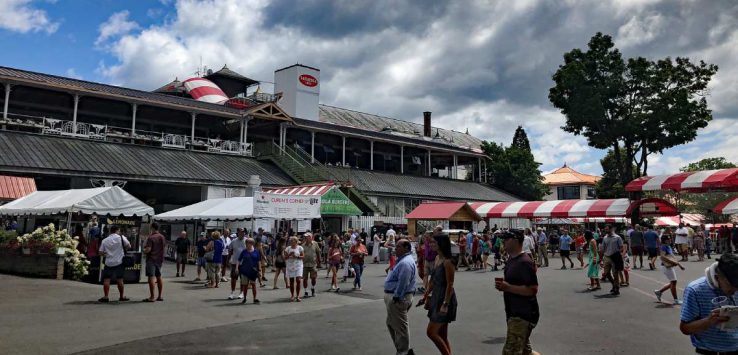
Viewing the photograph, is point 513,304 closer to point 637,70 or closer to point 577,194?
point 637,70

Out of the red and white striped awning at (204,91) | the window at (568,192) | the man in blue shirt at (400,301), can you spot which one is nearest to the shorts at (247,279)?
the man in blue shirt at (400,301)

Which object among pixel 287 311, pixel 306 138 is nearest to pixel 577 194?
pixel 306 138

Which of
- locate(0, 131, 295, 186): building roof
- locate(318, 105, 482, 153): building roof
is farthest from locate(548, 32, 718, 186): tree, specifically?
locate(0, 131, 295, 186): building roof

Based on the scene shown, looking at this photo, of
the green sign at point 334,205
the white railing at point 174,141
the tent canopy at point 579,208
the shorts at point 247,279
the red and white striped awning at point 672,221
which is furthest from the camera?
the red and white striped awning at point 672,221

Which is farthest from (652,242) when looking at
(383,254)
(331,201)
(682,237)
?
(331,201)

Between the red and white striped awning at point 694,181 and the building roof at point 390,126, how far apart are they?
23.1m

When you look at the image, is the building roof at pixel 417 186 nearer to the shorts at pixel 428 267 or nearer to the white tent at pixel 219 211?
the white tent at pixel 219 211

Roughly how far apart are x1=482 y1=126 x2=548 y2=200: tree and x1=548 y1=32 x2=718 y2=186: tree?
41.5 feet

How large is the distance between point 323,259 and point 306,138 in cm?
2001

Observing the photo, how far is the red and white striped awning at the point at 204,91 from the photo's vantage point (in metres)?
45.8

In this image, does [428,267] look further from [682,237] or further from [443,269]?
[682,237]

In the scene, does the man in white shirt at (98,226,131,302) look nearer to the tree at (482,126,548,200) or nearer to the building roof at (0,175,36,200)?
the building roof at (0,175,36,200)

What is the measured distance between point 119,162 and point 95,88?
6.93m

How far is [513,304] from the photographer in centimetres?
521
